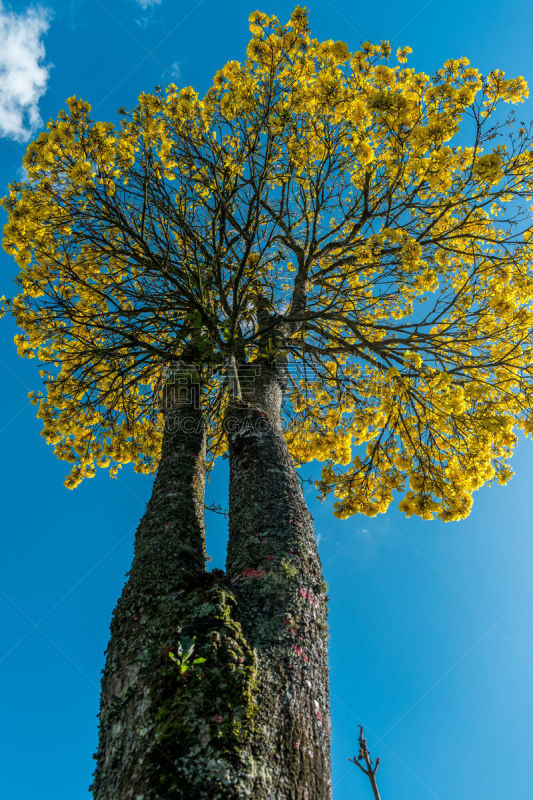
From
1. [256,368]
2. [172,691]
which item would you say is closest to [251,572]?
[172,691]

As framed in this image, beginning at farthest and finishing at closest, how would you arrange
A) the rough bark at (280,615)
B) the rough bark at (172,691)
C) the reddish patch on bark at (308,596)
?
the reddish patch on bark at (308,596)
the rough bark at (280,615)
the rough bark at (172,691)

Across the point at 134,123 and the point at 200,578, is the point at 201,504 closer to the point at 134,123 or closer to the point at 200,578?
the point at 200,578

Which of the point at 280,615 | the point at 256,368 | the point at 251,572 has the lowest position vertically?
the point at 280,615

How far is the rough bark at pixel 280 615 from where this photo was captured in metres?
1.52

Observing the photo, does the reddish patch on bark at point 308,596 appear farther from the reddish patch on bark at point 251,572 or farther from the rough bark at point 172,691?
the rough bark at point 172,691

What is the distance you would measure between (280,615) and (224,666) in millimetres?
385

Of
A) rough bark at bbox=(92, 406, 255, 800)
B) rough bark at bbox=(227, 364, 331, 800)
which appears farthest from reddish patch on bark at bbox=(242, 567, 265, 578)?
rough bark at bbox=(92, 406, 255, 800)

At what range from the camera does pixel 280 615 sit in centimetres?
195

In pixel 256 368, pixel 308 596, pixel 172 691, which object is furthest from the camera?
pixel 256 368

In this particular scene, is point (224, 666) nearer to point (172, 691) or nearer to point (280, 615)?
point (172, 691)

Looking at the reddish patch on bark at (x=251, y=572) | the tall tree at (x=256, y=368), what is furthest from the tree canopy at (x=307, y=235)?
the reddish patch on bark at (x=251, y=572)

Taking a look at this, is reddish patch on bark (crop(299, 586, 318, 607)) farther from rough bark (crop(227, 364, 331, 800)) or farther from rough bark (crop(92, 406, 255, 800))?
rough bark (crop(92, 406, 255, 800))

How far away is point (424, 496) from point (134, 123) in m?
5.08

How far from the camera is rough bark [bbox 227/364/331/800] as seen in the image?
1516 millimetres
